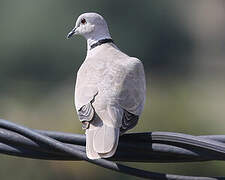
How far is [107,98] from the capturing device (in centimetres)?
445

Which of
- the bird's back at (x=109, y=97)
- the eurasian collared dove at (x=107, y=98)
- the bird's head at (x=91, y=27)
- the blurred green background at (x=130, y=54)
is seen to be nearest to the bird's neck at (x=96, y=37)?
the bird's head at (x=91, y=27)

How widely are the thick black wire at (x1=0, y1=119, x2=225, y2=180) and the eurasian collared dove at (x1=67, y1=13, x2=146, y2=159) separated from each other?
3.6 inches

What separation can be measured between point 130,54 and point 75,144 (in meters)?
22.0

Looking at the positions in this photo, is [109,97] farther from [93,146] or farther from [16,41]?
[16,41]

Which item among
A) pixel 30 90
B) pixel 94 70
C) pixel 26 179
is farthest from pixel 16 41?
pixel 94 70

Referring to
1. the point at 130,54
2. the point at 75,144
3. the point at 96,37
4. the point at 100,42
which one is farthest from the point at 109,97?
the point at 130,54

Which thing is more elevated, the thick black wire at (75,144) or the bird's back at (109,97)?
the bird's back at (109,97)

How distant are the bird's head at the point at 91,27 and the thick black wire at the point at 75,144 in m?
2.13

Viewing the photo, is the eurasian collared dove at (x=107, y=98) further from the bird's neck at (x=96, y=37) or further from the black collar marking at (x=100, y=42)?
the bird's neck at (x=96, y=37)

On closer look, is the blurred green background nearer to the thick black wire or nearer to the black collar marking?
the black collar marking

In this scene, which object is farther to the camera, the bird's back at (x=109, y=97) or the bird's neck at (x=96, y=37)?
the bird's neck at (x=96, y=37)

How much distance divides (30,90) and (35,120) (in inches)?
169

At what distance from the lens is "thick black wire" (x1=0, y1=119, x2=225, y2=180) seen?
11.6 ft

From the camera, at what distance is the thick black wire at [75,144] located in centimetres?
355
